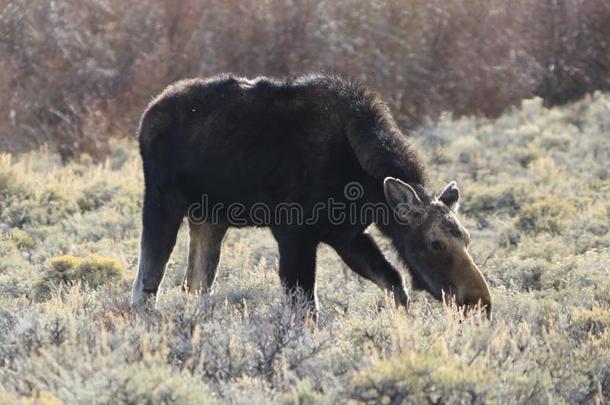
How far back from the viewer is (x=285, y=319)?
764 centimetres

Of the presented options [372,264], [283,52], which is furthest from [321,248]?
[283,52]

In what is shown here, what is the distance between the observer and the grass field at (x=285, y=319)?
6.11 m

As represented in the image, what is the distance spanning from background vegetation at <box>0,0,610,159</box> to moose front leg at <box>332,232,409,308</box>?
15.6m

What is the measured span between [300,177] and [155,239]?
1515 millimetres

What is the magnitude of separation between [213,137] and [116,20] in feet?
67.7

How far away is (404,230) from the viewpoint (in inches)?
353

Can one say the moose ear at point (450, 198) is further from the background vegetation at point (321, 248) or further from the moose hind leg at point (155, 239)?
the moose hind leg at point (155, 239)

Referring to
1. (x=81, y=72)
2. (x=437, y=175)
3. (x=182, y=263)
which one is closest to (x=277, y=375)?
(x=182, y=263)

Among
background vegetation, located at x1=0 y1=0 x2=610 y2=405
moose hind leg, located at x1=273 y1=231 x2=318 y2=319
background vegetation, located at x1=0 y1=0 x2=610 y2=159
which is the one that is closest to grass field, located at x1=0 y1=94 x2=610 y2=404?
background vegetation, located at x1=0 y1=0 x2=610 y2=405

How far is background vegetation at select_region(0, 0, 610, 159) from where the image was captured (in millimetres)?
26672

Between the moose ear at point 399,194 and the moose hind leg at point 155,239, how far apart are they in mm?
1914

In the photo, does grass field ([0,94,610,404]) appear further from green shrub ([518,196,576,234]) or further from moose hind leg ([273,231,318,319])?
moose hind leg ([273,231,318,319])

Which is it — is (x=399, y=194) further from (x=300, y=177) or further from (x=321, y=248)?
(x=321, y=248)

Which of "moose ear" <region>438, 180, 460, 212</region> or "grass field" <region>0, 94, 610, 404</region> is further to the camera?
"moose ear" <region>438, 180, 460, 212</region>
